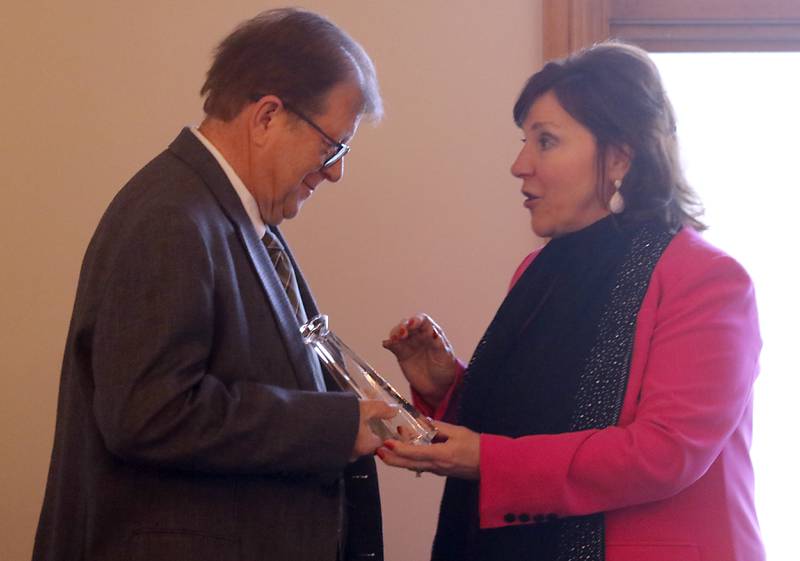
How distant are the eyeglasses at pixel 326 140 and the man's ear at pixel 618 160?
0.43m

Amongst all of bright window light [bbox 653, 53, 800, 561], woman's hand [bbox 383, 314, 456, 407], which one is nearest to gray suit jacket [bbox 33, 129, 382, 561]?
woman's hand [bbox 383, 314, 456, 407]

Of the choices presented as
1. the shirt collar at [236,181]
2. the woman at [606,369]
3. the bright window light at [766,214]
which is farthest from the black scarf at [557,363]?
the bright window light at [766,214]

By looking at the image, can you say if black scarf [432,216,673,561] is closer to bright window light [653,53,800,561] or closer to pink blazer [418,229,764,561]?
pink blazer [418,229,764,561]

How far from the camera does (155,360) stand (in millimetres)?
1259

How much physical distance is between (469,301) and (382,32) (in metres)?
0.68

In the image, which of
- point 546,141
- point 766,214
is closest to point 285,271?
point 546,141

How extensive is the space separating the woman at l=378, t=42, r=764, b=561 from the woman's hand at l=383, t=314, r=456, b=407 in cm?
5

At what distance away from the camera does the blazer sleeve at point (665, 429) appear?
56.0 inches

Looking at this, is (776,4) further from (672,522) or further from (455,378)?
(672,522)

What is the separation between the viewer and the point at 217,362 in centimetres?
137

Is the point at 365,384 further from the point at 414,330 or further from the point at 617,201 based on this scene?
the point at 617,201

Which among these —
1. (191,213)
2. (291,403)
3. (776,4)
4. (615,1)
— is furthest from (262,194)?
(776,4)

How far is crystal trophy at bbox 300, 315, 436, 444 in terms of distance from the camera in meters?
1.48

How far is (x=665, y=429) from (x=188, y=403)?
67 cm
